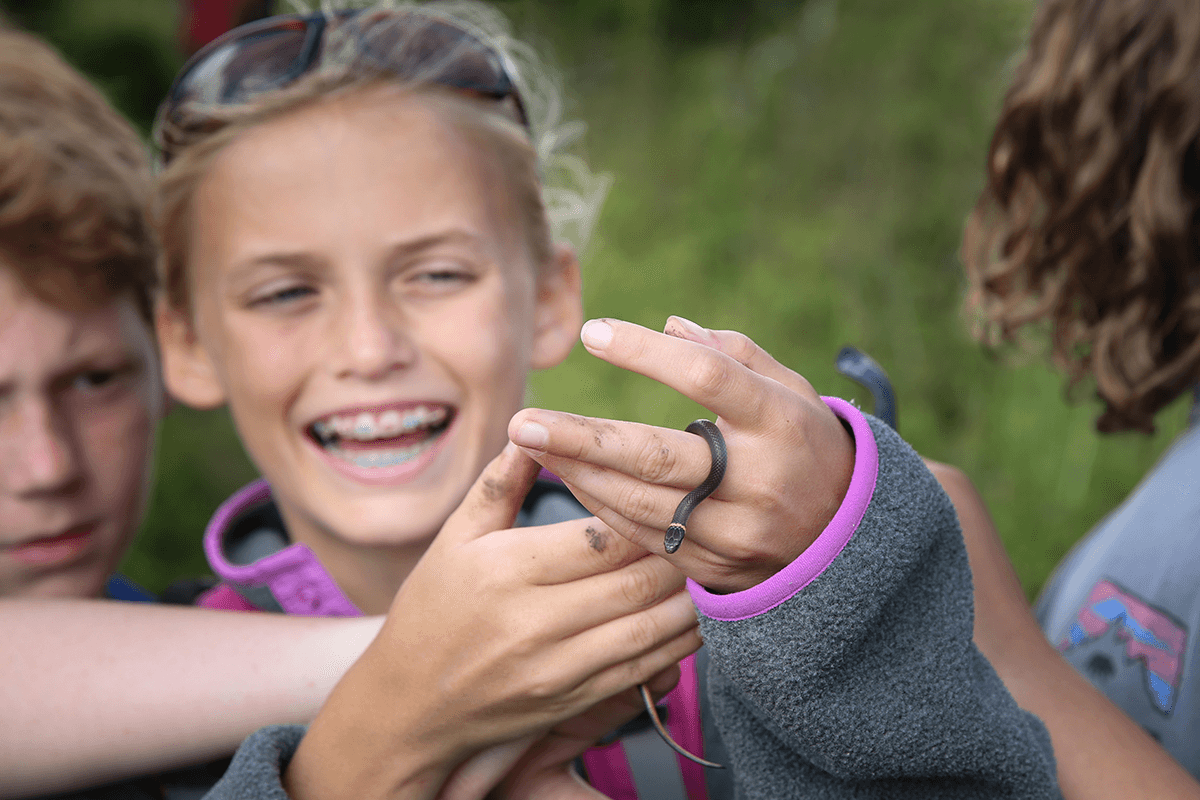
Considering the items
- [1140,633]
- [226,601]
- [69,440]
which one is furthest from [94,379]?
[1140,633]

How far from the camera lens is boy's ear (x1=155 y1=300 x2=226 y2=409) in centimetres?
169

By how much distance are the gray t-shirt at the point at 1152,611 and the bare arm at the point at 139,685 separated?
1237 millimetres

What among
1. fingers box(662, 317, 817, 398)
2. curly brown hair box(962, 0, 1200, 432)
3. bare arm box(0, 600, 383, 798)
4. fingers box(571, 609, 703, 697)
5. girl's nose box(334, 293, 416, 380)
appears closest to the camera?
fingers box(662, 317, 817, 398)

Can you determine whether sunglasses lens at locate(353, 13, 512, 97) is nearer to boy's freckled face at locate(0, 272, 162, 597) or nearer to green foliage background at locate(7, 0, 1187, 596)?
boy's freckled face at locate(0, 272, 162, 597)

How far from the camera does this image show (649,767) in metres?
1.26

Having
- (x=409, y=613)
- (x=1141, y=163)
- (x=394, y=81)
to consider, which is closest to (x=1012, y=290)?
(x=1141, y=163)

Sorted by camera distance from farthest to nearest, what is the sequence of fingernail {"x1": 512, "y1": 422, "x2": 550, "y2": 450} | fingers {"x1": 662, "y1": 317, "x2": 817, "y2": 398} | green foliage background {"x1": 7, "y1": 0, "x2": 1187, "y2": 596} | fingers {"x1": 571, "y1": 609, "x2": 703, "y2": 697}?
green foliage background {"x1": 7, "y1": 0, "x2": 1187, "y2": 596}
fingers {"x1": 571, "y1": 609, "x2": 703, "y2": 697}
fingers {"x1": 662, "y1": 317, "x2": 817, "y2": 398}
fingernail {"x1": 512, "y1": 422, "x2": 550, "y2": 450}

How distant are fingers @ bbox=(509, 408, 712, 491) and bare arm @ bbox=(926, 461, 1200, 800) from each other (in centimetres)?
52

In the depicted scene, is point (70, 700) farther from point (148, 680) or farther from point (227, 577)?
point (227, 577)

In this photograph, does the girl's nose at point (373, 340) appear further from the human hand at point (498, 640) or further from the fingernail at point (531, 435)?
the fingernail at point (531, 435)

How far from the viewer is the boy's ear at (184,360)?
66.6 inches

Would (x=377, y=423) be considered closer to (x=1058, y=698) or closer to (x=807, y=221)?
(x=1058, y=698)

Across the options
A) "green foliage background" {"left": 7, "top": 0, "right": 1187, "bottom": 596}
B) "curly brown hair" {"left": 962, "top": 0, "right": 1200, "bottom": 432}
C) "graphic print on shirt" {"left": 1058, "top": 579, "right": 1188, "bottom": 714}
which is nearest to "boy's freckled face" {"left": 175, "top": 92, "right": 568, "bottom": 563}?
"graphic print on shirt" {"left": 1058, "top": 579, "right": 1188, "bottom": 714}

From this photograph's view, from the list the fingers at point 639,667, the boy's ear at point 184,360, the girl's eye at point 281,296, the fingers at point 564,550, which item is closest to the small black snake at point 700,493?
the fingers at point 564,550
